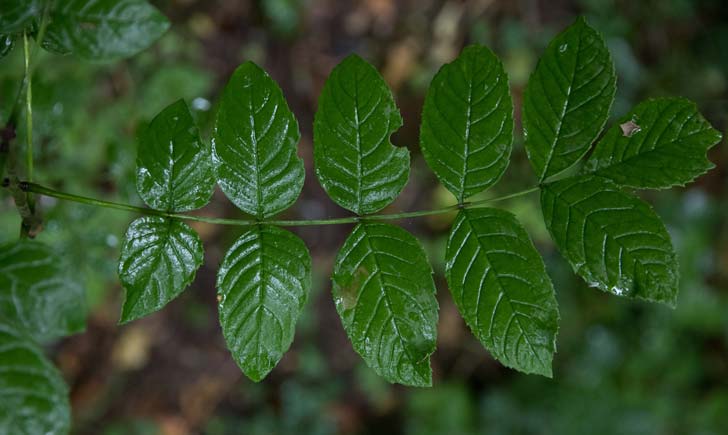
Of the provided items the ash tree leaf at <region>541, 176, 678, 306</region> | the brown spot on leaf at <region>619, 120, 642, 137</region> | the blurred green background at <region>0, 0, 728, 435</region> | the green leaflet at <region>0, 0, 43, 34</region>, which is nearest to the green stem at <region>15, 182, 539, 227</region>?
the ash tree leaf at <region>541, 176, 678, 306</region>

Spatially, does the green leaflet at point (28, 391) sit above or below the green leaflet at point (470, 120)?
below

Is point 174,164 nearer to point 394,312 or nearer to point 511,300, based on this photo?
point 394,312

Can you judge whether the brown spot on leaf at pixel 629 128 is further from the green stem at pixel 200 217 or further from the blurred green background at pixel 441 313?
the blurred green background at pixel 441 313

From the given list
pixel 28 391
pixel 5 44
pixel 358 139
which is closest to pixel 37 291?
pixel 28 391

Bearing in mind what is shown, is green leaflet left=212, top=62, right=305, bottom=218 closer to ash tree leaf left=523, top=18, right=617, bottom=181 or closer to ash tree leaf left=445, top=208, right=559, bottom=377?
ash tree leaf left=445, top=208, right=559, bottom=377

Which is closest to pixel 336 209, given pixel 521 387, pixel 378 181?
pixel 521 387

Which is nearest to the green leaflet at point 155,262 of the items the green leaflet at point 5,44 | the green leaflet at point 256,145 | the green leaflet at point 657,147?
the green leaflet at point 256,145

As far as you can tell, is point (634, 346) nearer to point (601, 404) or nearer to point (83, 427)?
point (601, 404)
